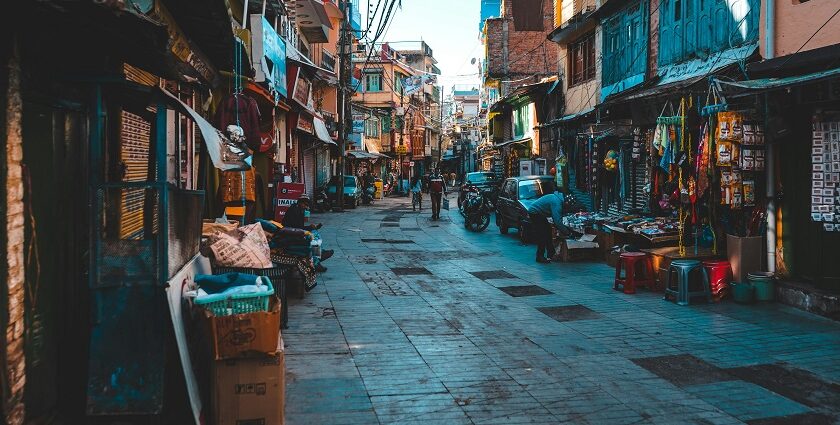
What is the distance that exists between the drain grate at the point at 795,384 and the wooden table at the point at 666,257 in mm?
4038

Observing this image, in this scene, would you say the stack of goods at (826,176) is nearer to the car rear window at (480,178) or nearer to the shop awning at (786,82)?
the shop awning at (786,82)

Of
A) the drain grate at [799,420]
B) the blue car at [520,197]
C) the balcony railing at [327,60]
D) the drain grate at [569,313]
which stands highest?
the balcony railing at [327,60]

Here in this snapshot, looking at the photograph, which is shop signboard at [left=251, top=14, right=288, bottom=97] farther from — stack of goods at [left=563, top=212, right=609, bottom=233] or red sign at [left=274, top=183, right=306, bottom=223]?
stack of goods at [left=563, top=212, right=609, bottom=233]

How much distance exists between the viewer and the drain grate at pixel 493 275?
13.0 metres

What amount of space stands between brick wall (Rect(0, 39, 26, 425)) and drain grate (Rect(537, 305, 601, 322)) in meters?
6.51

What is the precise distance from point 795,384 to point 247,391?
4919 mm

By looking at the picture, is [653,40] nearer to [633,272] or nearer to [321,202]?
[633,272]

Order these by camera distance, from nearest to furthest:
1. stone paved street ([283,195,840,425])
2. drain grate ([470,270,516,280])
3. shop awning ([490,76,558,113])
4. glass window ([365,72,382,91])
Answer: stone paved street ([283,195,840,425])
drain grate ([470,270,516,280])
shop awning ([490,76,558,113])
glass window ([365,72,382,91])

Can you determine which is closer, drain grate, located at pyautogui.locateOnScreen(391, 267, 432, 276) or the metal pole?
the metal pole

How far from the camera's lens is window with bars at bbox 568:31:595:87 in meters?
21.7

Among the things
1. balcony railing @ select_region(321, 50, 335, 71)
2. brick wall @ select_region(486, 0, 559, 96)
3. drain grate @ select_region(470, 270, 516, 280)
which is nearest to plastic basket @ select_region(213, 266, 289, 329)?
drain grate @ select_region(470, 270, 516, 280)

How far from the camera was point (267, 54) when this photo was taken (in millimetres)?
15570

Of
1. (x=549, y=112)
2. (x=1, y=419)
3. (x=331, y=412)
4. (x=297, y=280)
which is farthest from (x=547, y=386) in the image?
(x=549, y=112)

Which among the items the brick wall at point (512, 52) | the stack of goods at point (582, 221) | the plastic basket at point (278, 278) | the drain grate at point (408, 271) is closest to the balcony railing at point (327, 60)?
Answer: the brick wall at point (512, 52)
